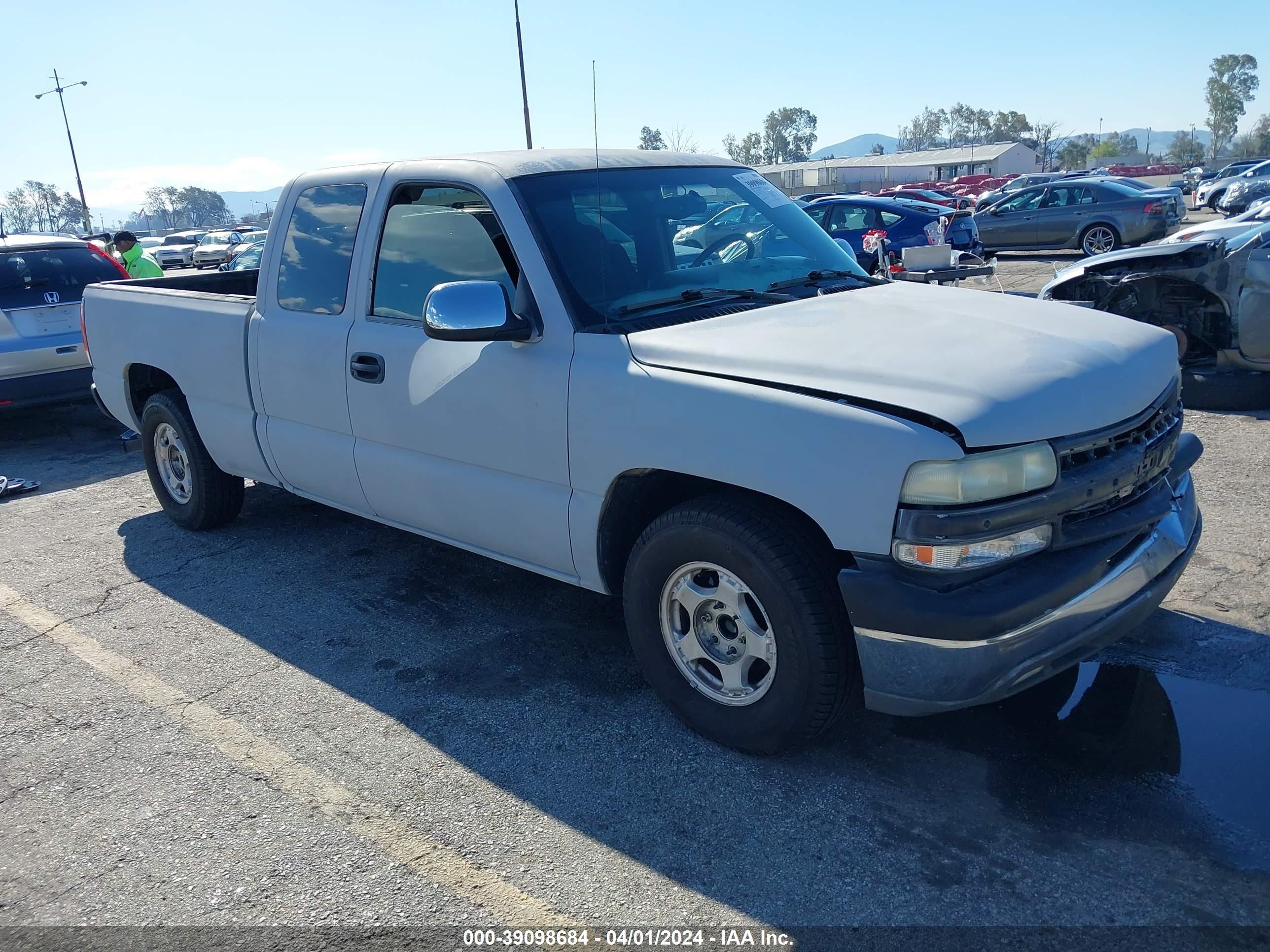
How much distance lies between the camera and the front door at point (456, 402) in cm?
363

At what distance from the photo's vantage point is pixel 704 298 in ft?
12.3

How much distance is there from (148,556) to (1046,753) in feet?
15.9

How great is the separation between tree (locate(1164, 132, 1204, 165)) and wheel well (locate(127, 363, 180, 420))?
13521cm

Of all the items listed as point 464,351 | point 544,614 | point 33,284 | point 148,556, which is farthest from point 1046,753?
point 33,284

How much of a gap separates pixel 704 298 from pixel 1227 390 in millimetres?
5650

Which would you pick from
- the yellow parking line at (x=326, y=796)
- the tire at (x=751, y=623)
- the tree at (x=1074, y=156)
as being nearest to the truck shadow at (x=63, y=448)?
the yellow parking line at (x=326, y=796)

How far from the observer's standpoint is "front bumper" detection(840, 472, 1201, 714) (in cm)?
275

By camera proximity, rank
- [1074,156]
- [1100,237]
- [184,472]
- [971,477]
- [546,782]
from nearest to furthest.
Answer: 1. [971,477]
2. [546,782]
3. [184,472]
4. [1100,237]
5. [1074,156]

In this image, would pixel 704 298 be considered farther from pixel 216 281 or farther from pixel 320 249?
pixel 216 281

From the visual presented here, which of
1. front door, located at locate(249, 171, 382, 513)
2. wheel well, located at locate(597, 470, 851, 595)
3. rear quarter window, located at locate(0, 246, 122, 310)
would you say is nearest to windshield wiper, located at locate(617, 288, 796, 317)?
wheel well, located at locate(597, 470, 851, 595)

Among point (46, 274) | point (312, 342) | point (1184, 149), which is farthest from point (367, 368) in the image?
point (1184, 149)

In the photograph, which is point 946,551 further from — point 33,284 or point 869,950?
point 33,284

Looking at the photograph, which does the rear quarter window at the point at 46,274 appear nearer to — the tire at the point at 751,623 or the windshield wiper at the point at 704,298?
the windshield wiper at the point at 704,298

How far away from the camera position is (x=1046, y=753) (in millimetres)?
3295
